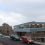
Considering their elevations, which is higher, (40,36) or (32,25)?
(32,25)

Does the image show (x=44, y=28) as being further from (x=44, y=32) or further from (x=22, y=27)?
(x=22, y=27)

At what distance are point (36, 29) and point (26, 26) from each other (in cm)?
209

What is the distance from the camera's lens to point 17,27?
69.9 ft

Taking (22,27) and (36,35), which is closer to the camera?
(36,35)

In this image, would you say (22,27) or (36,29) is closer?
(36,29)

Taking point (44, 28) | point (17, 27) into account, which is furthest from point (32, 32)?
point (17, 27)

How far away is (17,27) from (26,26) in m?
2.09

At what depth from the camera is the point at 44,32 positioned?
59.7 feet

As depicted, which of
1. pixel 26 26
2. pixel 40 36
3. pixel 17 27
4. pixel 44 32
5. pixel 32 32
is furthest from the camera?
pixel 17 27

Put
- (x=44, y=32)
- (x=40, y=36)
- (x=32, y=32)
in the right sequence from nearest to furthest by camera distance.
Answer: (x=40, y=36)
(x=32, y=32)
(x=44, y=32)

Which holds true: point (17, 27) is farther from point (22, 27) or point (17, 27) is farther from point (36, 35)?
point (36, 35)

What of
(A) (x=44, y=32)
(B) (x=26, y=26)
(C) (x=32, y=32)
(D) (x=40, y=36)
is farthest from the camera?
(B) (x=26, y=26)

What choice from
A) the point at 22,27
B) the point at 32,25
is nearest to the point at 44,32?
the point at 32,25

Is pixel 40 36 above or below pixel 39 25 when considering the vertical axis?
below
